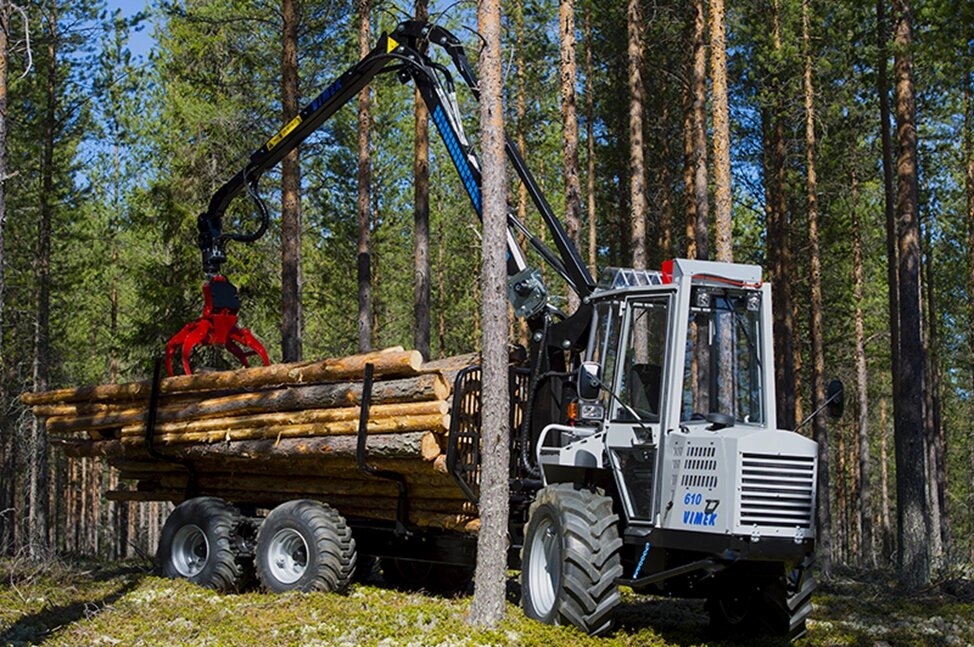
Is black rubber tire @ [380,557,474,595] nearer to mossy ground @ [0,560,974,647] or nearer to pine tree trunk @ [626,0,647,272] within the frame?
mossy ground @ [0,560,974,647]

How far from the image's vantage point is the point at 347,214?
105 ft

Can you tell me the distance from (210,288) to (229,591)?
401 centimetres

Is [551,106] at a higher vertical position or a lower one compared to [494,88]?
higher

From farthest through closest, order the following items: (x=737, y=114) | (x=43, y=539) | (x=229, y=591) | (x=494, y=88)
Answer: (x=737, y=114) → (x=43, y=539) → (x=229, y=591) → (x=494, y=88)

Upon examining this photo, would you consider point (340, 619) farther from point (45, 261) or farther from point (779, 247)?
point (779, 247)

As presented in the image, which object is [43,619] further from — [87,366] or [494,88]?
[87,366]

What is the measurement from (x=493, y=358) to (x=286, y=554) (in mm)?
4371

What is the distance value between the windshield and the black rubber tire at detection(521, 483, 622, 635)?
1168 mm

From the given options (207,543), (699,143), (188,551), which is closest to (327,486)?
(207,543)

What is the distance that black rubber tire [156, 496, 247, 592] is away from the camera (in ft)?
42.1

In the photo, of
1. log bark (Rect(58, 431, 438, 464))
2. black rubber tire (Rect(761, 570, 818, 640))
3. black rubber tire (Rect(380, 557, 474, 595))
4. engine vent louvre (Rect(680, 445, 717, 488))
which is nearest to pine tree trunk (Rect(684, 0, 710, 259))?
black rubber tire (Rect(380, 557, 474, 595))

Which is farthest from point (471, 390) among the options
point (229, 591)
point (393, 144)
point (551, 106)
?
point (393, 144)

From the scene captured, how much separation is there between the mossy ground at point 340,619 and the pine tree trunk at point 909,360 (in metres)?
2.01

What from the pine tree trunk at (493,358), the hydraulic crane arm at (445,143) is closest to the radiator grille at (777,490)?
the pine tree trunk at (493,358)
